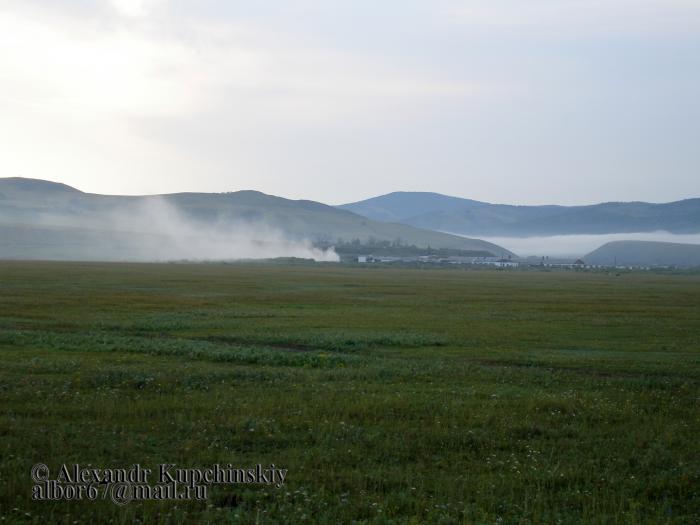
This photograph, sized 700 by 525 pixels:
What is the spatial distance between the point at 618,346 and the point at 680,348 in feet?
8.30

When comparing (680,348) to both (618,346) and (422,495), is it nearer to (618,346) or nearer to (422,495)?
(618,346)

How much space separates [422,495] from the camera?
11055 millimetres

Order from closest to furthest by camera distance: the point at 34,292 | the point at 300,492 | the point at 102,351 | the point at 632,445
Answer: the point at 300,492, the point at 632,445, the point at 102,351, the point at 34,292

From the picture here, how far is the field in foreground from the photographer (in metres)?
10.7

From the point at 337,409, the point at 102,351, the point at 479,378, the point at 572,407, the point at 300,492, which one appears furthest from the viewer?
the point at 102,351

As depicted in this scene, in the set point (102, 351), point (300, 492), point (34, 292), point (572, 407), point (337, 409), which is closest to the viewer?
point (300, 492)

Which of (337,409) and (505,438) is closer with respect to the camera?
(505,438)

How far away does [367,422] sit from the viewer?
15391 mm

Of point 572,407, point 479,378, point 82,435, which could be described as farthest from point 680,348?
point 82,435

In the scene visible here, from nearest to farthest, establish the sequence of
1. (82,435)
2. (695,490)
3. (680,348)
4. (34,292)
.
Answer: (695,490) → (82,435) → (680,348) → (34,292)

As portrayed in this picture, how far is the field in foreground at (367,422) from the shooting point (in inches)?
423

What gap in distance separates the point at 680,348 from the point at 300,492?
26002 mm

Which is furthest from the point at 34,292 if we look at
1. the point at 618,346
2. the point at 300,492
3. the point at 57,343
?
the point at 300,492

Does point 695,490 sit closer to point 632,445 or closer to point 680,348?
point 632,445
